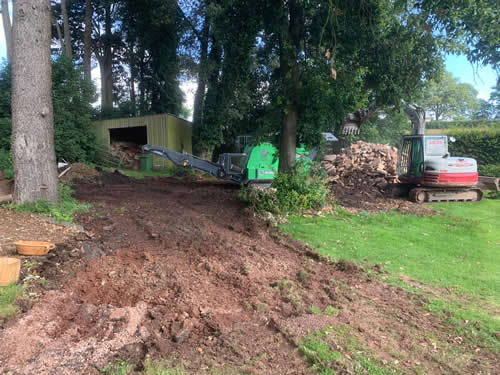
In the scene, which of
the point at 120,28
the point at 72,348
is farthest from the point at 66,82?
the point at 72,348

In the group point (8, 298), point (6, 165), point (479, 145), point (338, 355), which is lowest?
point (338, 355)

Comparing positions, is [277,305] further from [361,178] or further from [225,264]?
[361,178]

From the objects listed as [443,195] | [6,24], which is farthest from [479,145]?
[6,24]

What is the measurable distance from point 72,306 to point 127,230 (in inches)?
117

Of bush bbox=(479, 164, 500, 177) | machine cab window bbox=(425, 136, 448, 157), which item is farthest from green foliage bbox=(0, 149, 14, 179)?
bush bbox=(479, 164, 500, 177)

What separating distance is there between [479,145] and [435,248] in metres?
16.0

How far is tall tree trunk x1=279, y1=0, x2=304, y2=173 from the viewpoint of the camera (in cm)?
936

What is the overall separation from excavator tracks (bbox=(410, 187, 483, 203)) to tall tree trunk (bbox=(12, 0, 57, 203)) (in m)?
10.8

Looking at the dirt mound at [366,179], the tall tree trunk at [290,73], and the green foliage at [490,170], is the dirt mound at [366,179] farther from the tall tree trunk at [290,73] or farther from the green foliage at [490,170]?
the green foliage at [490,170]

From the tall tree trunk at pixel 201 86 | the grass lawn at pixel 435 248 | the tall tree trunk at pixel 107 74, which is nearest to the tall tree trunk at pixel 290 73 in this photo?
the grass lawn at pixel 435 248

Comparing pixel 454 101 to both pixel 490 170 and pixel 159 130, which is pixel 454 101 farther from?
pixel 159 130

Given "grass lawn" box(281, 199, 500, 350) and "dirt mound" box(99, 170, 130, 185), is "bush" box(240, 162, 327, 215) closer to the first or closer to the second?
"grass lawn" box(281, 199, 500, 350)

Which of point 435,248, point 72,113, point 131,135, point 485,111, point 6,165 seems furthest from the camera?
point 485,111

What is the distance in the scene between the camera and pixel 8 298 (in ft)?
12.2
